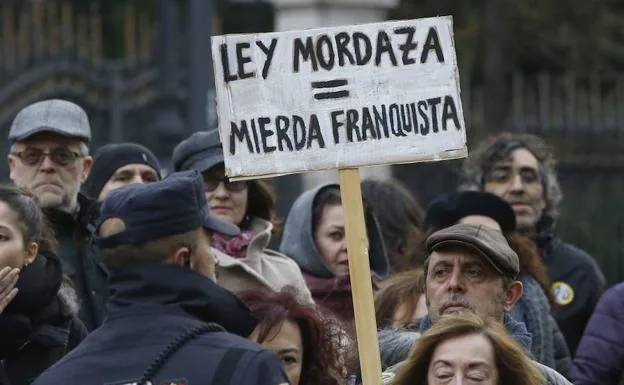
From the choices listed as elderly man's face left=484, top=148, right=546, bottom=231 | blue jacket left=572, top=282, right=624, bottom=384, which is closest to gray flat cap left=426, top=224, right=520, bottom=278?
blue jacket left=572, top=282, right=624, bottom=384

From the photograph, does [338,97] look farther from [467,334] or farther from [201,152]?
[201,152]

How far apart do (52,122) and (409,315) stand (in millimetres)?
1474

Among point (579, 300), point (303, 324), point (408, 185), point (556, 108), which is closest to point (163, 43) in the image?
point (408, 185)

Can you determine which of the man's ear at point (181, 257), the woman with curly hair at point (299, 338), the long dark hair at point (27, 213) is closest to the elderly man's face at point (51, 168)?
the long dark hair at point (27, 213)

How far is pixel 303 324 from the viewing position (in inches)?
272

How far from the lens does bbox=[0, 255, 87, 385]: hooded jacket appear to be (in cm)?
706

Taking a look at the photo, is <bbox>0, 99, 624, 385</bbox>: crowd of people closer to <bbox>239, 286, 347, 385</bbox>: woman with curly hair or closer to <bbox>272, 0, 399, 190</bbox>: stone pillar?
<bbox>239, 286, 347, 385</bbox>: woman with curly hair

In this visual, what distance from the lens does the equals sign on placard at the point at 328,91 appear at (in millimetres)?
6562

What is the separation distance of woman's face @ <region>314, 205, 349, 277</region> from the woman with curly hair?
6.21 ft

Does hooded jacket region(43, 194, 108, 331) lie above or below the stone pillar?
below

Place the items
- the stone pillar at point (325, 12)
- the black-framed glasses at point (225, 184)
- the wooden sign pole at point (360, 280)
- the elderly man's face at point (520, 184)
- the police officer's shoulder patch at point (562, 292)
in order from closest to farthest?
the wooden sign pole at point (360, 280), the black-framed glasses at point (225, 184), the police officer's shoulder patch at point (562, 292), the elderly man's face at point (520, 184), the stone pillar at point (325, 12)

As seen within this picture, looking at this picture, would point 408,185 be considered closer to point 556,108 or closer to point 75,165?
point 556,108

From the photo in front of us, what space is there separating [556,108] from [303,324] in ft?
27.0

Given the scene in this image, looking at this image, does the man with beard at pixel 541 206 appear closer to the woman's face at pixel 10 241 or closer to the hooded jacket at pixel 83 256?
the hooded jacket at pixel 83 256
